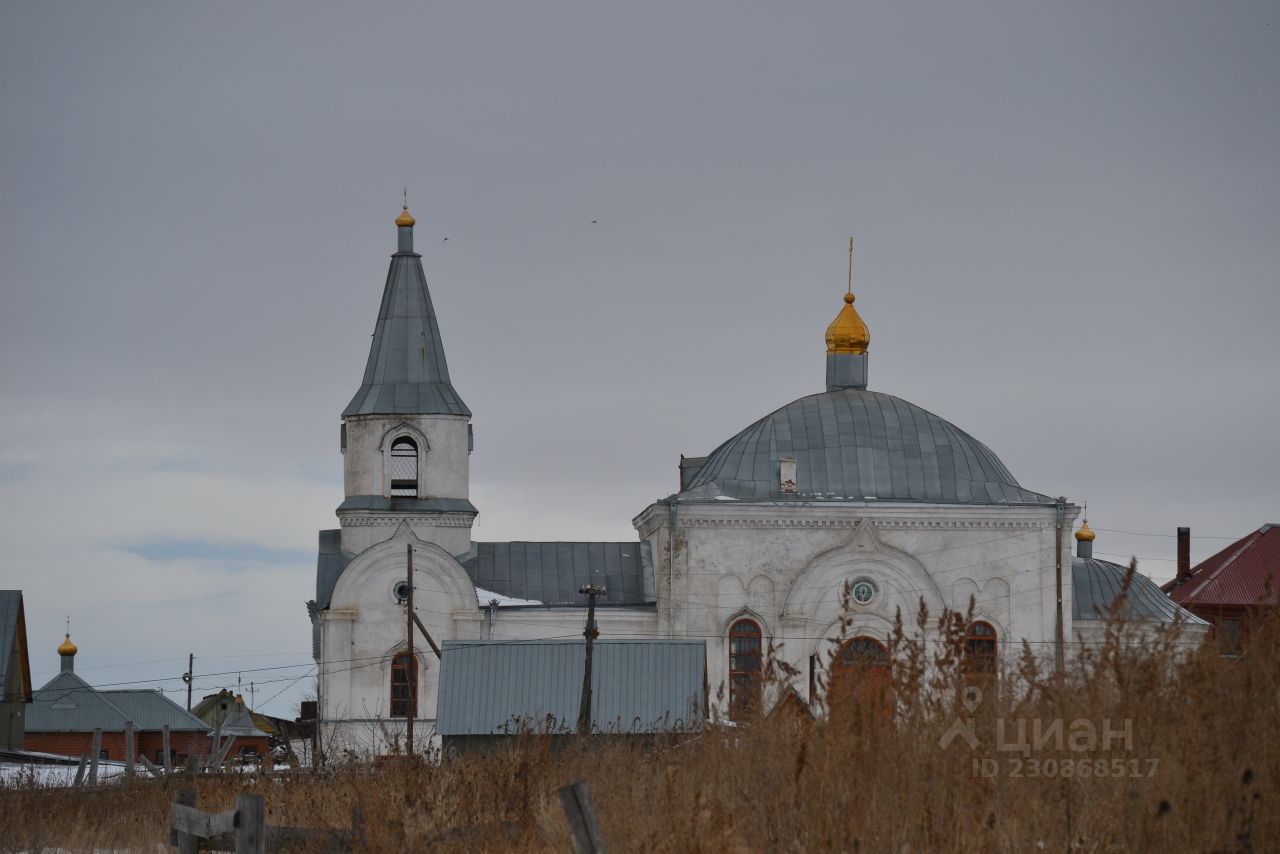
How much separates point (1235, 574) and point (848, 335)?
15788mm

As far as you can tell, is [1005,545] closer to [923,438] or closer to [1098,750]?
[923,438]

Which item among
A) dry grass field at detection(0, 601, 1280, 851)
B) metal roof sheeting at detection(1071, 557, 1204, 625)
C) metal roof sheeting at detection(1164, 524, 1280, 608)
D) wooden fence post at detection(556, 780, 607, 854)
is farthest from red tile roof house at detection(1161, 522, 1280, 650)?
wooden fence post at detection(556, 780, 607, 854)

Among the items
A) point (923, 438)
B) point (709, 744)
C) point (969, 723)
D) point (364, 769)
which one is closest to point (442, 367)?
point (923, 438)

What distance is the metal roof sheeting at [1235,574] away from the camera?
4628 cm

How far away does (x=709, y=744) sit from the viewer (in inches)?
424

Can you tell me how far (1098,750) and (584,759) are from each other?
764cm

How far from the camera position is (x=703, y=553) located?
111 ft

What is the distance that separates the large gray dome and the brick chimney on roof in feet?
59.9

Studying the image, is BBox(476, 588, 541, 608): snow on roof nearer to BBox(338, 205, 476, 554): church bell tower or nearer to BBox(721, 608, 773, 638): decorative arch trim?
BBox(338, 205, 476, 554): church bell tower

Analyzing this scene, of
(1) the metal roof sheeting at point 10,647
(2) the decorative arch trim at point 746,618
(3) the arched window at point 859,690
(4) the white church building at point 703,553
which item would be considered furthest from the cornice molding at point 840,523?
(3) the arched window at point 859,690

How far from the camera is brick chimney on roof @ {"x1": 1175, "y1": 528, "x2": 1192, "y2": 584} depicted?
2053 inches

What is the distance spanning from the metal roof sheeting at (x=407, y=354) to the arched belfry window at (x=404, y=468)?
88cm

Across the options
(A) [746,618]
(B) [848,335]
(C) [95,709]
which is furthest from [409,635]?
(C) [95,709]

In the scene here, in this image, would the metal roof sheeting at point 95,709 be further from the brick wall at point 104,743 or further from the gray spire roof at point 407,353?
the gray spire roof at point 407,353
